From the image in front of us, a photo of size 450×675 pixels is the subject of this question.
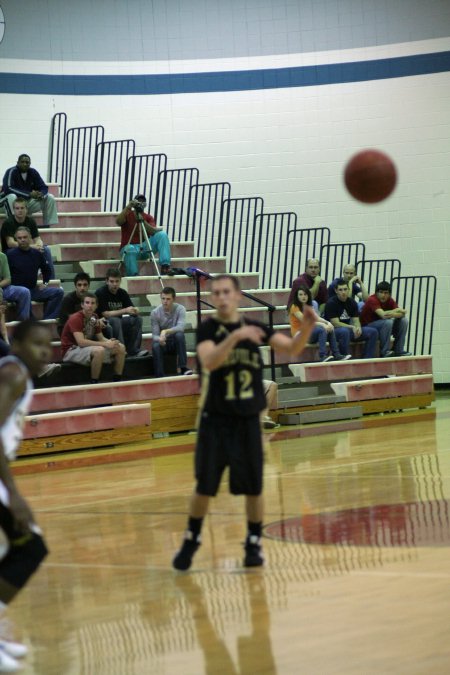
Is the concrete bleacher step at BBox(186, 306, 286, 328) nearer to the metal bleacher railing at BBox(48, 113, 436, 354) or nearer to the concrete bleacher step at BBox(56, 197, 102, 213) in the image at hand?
the metal bleacher railing at BBox(48, 113, 436, 354)

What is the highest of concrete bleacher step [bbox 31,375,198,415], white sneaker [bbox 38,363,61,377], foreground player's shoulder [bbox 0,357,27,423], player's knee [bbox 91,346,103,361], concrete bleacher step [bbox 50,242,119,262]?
foreground player's shoulder [bbox 0,357,27,423]

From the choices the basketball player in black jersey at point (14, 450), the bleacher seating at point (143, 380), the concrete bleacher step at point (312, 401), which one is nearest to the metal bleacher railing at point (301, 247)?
the bleacher seating at point (143, 380)

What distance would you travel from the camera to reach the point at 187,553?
6.57 meters

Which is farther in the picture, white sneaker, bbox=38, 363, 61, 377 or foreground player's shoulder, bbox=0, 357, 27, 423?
white sneaker, bbox=38, 363, 61, 377

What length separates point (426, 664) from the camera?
4.34 m

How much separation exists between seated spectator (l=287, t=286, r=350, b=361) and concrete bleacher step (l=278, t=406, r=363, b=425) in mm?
1088

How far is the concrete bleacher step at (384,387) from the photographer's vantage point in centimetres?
1656

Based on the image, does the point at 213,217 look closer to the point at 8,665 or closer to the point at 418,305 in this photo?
the point at 418,305

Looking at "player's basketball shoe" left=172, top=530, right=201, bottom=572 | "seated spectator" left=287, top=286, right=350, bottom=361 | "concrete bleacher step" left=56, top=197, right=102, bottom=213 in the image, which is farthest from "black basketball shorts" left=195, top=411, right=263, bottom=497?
"concrete bleacher step" left=56, top=197, right=102, bottom=213

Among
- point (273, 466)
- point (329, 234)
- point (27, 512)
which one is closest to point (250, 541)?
point (27, 512)

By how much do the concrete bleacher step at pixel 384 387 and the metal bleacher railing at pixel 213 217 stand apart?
1.95 metres

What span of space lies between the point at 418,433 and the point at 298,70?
30.7 feet

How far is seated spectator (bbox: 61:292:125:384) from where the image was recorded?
1434cm

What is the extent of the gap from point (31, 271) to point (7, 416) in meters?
10.7
